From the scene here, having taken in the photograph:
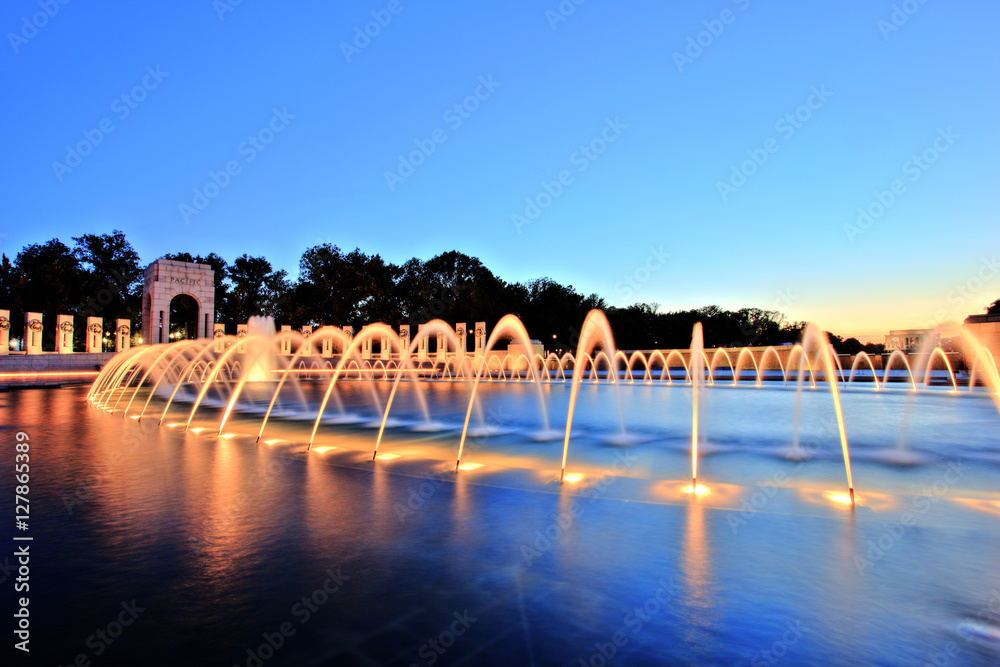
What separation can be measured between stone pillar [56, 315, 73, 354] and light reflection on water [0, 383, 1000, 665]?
3331 centimetres

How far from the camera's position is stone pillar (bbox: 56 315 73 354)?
118ft

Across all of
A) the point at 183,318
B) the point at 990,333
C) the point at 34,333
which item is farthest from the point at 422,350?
the point at 990,333

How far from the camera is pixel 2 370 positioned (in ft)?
105

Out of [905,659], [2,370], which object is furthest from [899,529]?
[2,370]

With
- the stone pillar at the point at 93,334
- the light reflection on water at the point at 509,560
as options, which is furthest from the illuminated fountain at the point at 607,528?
the stone pillar at the point at 93,334

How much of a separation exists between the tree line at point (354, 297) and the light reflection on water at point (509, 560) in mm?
54836

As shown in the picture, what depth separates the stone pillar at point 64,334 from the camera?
118 feet

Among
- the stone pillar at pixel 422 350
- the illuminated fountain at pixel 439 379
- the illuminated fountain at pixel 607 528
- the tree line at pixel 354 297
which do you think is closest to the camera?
the illuminated fountain at pixel 607 528

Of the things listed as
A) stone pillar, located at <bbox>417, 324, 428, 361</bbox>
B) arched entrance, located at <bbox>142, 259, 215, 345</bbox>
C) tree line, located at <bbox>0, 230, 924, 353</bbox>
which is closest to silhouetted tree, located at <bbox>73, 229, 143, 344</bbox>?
tree line, located at <bbox>0, 230, 924, 353</bbox>

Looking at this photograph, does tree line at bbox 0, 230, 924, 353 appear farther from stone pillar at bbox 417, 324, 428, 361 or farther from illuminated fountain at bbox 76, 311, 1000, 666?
illuminated fountain at bbox 76, 311, 1000, 666

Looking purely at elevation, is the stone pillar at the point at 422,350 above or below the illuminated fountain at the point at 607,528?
above

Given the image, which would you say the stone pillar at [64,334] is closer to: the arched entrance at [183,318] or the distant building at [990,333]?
the arched entrance at [183,318]

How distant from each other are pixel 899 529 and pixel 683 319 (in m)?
71.8

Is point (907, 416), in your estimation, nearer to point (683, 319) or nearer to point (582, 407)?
point (582, 407)
